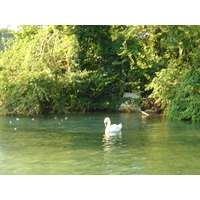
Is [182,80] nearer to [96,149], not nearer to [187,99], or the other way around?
[187,99]

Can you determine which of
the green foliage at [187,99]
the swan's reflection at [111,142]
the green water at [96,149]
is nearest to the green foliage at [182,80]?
the green foliage at [187,99]

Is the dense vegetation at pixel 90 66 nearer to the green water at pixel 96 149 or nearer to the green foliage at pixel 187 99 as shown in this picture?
the green foliage at pixel 187 99

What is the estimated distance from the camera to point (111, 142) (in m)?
13.0

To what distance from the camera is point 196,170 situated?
9172 mm

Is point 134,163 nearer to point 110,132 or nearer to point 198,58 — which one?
point 110,132

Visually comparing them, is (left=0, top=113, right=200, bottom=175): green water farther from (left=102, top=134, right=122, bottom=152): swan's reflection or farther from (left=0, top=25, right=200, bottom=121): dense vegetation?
(left=0, top=25, right=200, bottom=121): dense vegetation

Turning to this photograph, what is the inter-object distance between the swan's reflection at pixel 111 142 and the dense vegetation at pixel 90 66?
737cm

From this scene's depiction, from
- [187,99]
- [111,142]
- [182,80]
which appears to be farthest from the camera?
[182,80]

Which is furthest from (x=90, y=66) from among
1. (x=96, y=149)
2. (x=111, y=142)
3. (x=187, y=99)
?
(x=96, y=149)

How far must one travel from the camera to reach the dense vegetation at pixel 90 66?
72.7 feet

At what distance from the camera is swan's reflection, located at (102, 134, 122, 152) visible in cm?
1195

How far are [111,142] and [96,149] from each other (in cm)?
134

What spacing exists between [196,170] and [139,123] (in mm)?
9338
